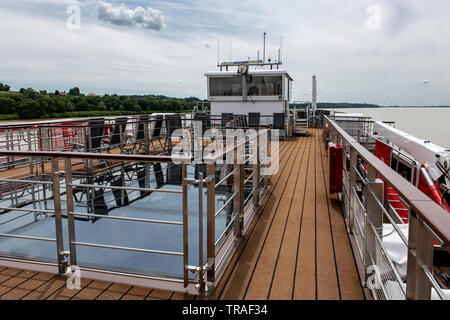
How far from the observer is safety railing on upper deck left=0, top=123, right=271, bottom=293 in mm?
1905

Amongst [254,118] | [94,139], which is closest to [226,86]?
[254,118]

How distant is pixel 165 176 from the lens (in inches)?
253

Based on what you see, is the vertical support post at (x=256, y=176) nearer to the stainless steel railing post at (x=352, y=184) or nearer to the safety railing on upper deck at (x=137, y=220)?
the safety railing on upper deck at (x=137, y=220)

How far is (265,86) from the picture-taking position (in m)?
10.7

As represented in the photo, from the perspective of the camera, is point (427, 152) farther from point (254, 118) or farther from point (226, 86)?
point (226, 86)

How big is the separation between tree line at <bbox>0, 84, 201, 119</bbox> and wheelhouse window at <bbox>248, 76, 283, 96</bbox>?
9.34 m

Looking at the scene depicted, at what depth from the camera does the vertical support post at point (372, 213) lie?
1.78 m

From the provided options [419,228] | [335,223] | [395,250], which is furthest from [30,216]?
[419,228]

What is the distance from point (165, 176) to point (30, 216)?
8.34 ft

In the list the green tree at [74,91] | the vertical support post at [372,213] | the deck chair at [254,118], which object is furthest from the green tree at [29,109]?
the vertical support post at [372,213]

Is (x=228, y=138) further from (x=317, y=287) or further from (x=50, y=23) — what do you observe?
(x=50, y=23)

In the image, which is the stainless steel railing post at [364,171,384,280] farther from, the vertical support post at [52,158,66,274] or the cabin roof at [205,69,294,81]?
the cabin roof at [205,69,294,81]

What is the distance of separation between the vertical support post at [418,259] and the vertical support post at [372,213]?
68 cm

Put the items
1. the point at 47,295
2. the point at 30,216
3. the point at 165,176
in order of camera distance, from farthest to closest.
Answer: the point at 165,176
the point at 30,216
the point at 47,295
